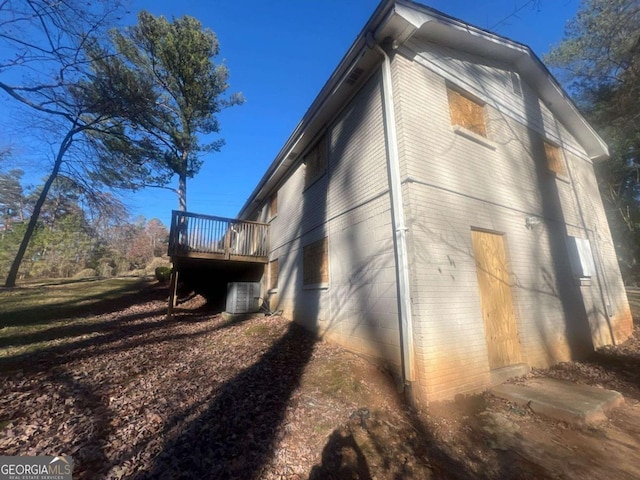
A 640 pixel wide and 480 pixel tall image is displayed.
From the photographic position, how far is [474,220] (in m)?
4.99

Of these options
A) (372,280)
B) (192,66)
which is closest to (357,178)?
(372,280)

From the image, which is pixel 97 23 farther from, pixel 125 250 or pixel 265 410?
pixel 125 250

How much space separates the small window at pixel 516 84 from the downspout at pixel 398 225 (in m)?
4.55

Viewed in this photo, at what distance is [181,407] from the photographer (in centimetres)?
343

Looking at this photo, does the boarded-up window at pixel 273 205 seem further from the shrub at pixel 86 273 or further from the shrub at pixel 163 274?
the shrub at pixel 86 273

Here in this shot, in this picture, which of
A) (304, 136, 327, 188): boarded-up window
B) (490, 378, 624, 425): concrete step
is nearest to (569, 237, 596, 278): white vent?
(490, 378, 624, 425): concrete step

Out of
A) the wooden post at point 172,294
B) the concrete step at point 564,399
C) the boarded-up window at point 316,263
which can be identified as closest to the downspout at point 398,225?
the concrete step at point 564,399

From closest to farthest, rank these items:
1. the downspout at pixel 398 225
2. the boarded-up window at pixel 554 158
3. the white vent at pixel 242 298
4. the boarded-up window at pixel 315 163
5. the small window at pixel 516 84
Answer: the downspout at pixel 398 225
the small window at pixel 516 84
the boarded-up window at pixel 315 163
the boarded-up window at pixel 554 158
the white vent at pixel 242 298

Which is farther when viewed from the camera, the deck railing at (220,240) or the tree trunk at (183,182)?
the tree trunk at (183,182)

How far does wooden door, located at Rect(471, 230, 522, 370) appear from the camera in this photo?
15.2ft

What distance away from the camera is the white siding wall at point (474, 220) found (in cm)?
406

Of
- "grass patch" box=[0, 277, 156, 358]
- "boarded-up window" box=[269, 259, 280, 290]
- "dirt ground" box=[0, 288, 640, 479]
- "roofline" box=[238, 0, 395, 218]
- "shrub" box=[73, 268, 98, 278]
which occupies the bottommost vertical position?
"dirt ground" box=[0, 288, 640, 479]

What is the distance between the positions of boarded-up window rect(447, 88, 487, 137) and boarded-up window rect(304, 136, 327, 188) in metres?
3.14

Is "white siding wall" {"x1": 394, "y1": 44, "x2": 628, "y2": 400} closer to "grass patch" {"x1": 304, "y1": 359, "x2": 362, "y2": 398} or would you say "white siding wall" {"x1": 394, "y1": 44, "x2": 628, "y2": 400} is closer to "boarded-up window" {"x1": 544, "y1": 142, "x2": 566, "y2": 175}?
"boarded-up window" {"x1": 544, "y1": 142, "x2": 566, "y2": 175}
